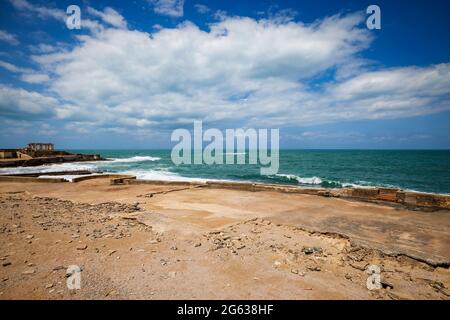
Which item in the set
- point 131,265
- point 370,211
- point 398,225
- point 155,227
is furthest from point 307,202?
point 131,265

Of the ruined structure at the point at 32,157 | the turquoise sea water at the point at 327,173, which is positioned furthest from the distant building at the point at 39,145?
the turquoise sea water at the point at 327,173

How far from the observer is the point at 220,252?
4875 mm

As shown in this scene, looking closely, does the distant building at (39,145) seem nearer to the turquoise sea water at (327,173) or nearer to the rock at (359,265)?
the turquoise sea water at (327,173)

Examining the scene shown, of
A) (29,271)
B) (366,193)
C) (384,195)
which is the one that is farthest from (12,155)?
(384,195)

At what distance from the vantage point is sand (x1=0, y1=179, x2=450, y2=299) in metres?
3.60

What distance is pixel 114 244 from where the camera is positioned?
519 centimetres

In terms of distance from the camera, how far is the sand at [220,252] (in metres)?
3.60

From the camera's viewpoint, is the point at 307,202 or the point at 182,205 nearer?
the point at 182,205

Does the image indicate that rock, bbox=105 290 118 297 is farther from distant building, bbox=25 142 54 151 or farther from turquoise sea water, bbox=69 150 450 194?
distant building, bbox=25 142 54 151

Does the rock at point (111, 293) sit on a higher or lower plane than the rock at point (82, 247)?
lower

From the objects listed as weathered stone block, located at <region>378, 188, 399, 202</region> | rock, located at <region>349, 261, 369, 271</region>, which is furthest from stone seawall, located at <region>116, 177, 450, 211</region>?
rock, located at <region>349, 261, 369, 271</region>

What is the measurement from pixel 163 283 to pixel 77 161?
49.4 metres
